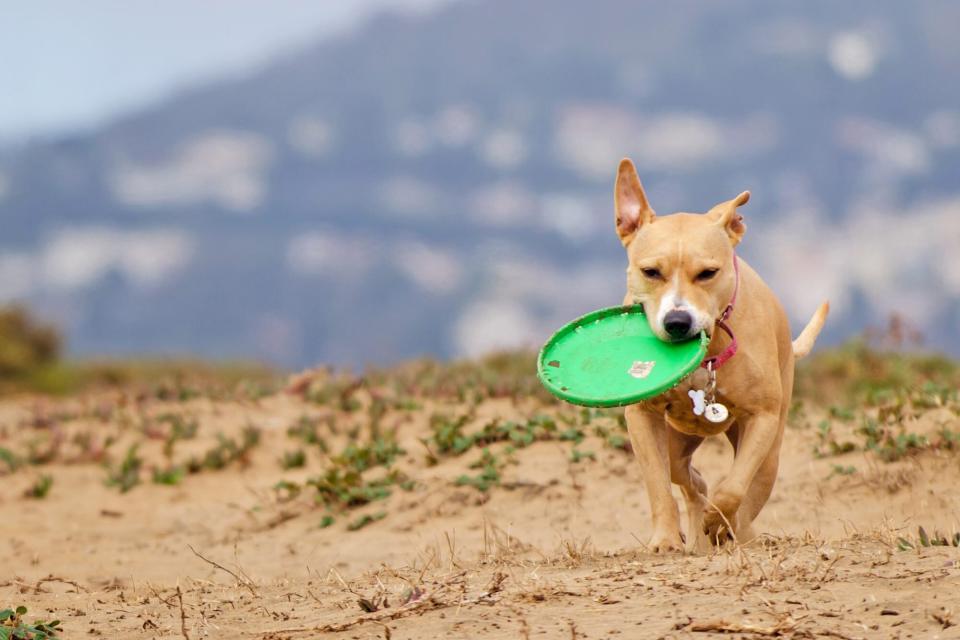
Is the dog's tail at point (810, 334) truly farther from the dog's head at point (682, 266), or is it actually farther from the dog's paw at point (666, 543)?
the dog's paw at point (666, 543)

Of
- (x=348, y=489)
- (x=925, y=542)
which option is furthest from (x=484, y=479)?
(x=925, y=542)

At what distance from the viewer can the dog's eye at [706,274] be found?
607 cm

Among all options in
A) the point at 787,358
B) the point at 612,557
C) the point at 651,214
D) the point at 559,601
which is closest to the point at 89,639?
the point at 559,601

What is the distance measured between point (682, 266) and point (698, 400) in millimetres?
678

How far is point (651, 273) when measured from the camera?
20.2 ft

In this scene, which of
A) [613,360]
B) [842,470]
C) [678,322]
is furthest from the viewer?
[842,470]

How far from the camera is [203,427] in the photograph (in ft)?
40.0

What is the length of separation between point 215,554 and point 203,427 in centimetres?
307

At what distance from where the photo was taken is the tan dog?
6051mm

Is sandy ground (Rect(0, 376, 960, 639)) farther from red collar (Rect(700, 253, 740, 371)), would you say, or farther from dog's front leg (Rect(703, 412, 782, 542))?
red collar (Rect(700, 253, 740, 371))

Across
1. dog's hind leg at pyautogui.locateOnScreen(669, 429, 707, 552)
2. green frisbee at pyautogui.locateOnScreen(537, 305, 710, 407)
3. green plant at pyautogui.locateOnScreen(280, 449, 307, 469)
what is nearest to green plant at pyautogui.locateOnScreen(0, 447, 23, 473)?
green plant at pyautogui.locateOnScreen(280, 449, 307, 469)

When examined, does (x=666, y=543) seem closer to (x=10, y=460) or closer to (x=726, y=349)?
(x=726, y=349)

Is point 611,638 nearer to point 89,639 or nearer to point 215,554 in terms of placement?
point 89,639

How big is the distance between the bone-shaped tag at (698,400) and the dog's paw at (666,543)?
61cm
